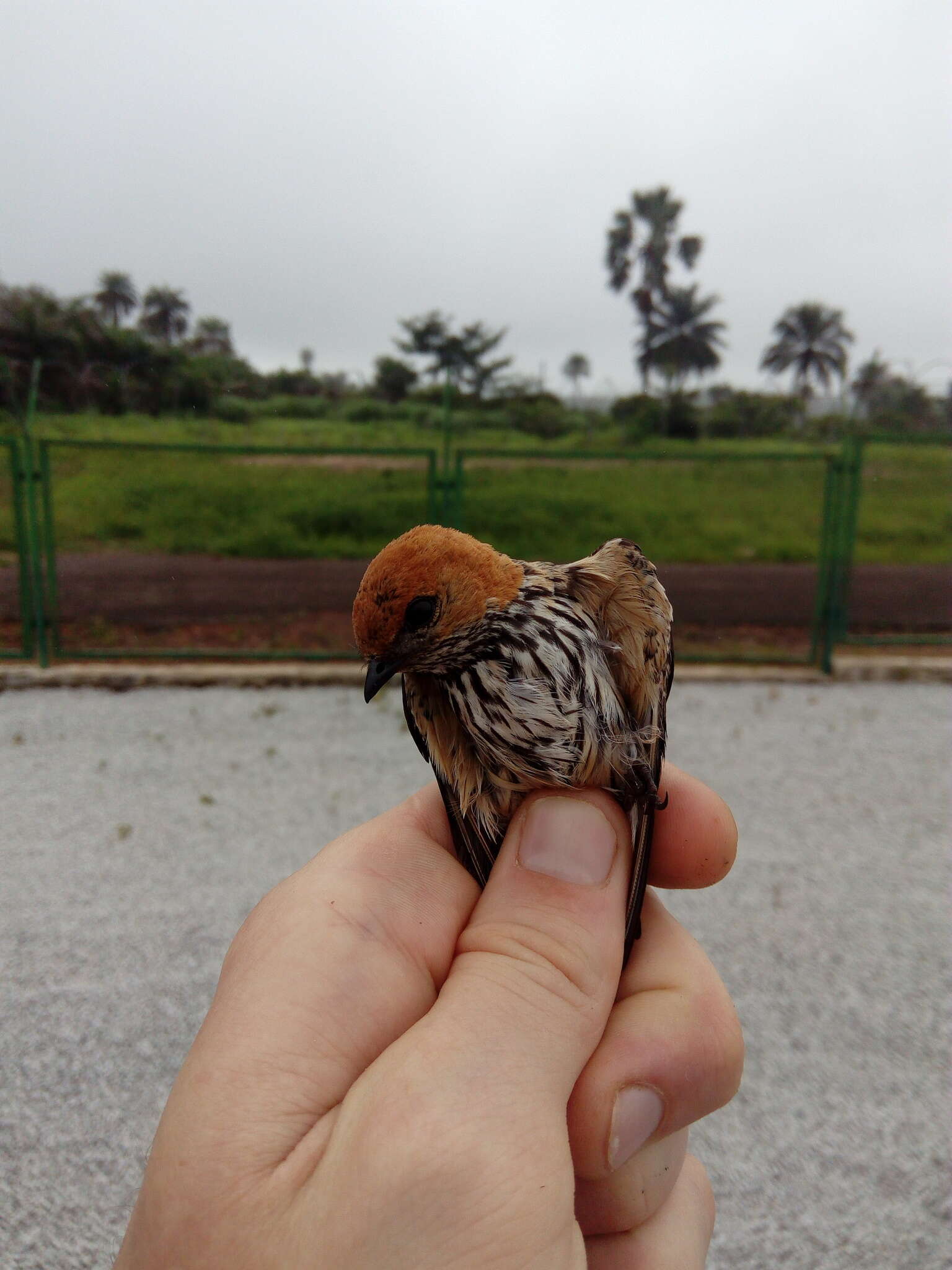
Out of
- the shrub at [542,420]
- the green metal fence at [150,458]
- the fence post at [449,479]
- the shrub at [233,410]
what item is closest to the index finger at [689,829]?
the shrub at [233,410]

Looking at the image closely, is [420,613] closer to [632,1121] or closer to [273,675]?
[632,1121]

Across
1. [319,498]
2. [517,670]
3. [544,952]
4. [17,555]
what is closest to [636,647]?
[517,670]

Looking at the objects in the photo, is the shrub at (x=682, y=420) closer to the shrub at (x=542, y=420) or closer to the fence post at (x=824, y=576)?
the shrub at (x=542, y=420)

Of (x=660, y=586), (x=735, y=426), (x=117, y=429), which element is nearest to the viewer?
(x=660, y=586)

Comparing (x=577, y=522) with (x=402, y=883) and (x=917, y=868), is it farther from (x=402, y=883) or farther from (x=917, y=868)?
(x=402, y=883)

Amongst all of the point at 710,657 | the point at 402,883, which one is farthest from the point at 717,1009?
the point at 710,657

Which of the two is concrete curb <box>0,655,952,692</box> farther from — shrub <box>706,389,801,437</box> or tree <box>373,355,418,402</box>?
shrub <box>706,389,801,437</box>
